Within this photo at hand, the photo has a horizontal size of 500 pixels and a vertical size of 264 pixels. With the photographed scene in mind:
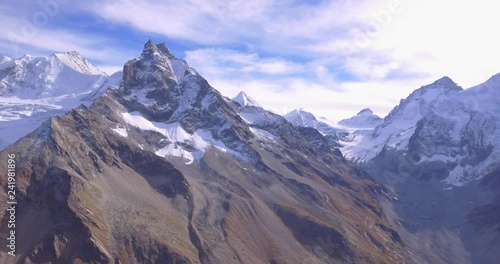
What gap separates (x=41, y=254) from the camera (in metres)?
200

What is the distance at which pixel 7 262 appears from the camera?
622 ft

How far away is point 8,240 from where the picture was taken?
19650cm

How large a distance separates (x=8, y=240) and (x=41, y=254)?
1200cm

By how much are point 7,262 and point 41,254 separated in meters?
12.6

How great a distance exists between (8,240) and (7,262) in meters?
9.57
